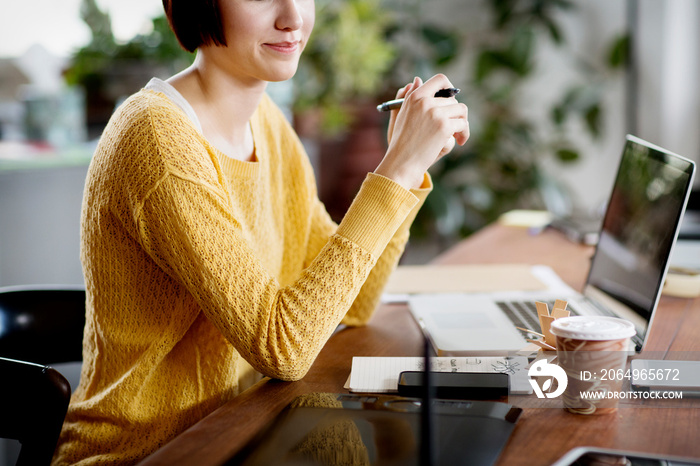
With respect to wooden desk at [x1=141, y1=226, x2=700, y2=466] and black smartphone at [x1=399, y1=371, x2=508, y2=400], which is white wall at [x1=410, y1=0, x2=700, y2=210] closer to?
wooden desk at [x1=141, y1=226, x2=700, y2=466]

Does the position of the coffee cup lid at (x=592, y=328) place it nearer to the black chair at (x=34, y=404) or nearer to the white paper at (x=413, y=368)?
the white paper at (x=413, y=368)

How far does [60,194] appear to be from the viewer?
8.05 ft

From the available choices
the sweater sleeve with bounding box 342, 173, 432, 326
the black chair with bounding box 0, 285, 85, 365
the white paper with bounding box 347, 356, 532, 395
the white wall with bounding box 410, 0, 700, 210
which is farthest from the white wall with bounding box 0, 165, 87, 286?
the white wall with bounding box 410, 0, 700, 210

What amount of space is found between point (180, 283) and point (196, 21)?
368 millimetres

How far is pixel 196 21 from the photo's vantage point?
98 cm

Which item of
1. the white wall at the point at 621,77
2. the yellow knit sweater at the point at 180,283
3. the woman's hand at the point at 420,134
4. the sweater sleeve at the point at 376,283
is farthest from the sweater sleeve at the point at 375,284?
the white wall at the point at 621,77

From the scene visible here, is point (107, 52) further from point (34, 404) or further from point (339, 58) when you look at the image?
point (34, 404)

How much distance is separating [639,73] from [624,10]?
36 centimetres

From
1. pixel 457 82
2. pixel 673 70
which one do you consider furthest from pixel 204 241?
pixel 457 82

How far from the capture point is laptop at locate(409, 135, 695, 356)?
3.28 feet

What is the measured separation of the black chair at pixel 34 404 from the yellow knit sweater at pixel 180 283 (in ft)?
0.25

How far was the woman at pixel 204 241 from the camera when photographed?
85 cm

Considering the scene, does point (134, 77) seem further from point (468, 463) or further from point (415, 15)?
point (468, 463)

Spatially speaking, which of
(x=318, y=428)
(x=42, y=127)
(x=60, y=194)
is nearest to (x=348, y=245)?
(x=318, y=428)
